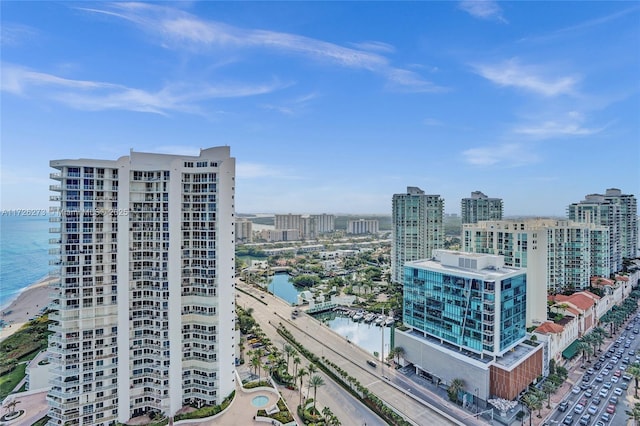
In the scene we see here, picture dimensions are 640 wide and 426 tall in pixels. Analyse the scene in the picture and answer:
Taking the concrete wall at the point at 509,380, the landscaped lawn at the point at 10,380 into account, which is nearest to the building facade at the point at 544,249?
the concrete wall at the point at 509,380

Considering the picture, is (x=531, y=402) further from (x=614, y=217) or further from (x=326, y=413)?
(x=614, y=217)

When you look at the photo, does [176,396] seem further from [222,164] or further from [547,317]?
[547,317]

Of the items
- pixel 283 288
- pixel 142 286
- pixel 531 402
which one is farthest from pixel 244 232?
pixel 531 402

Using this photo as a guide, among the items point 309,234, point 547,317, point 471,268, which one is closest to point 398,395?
point 471,268

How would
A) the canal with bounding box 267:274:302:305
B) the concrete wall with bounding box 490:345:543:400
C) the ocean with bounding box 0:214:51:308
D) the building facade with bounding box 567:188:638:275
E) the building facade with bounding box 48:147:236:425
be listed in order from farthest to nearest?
1. the ocean with bounding box 0:214:51:308
2. the canal with bounding box 267:274:302:305
3. the building facade with bounding box 567:188:638:275
4. the concrete wall with bounding box 490:345:543:400
5. the building facade with bounding box 48:147:236:425

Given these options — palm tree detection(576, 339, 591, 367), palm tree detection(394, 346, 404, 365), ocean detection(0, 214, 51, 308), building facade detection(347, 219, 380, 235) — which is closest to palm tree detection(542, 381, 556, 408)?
palm tree detection(576, 339, 591, 367)

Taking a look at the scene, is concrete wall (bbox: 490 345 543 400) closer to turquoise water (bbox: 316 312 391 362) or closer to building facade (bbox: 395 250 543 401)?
building facade (bbox: 395 250 543 401)
